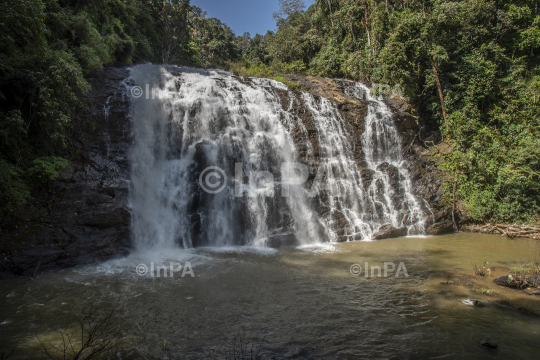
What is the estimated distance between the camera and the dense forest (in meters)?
9.23


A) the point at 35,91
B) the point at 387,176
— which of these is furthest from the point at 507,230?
the point at 35,91

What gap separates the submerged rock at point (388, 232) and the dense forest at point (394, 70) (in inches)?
148

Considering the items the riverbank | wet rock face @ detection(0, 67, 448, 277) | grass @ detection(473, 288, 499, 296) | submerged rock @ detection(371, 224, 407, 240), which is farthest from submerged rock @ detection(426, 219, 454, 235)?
grass @ detection(473, 288, 499, 296)

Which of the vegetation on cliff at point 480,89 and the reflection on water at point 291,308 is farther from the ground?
the vegetation on cliff at point 480,89

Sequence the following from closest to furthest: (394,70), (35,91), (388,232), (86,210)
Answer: (35,91) → (86,210) → (388,232) → (394,70)

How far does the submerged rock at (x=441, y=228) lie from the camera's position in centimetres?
1368

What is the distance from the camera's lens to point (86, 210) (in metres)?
10.1

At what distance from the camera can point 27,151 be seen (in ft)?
31.6

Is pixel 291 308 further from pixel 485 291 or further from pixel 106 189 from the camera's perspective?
pixel 106 189

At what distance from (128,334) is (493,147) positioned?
57.5ft

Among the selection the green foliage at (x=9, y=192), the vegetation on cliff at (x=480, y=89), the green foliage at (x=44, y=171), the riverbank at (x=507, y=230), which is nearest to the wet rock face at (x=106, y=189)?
the green foliage at (x=44, y=171)

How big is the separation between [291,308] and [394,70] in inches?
660

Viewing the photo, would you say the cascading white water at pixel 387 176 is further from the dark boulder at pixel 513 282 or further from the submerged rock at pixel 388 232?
the dark boulder at pixel 513 282

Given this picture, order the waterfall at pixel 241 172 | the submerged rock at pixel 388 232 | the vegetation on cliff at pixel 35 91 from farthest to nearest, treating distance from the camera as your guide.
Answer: the submerged rock at pixel 388 232
the waterfall at pixel 241 172
the vegetation on cliff at pixel 35 91
